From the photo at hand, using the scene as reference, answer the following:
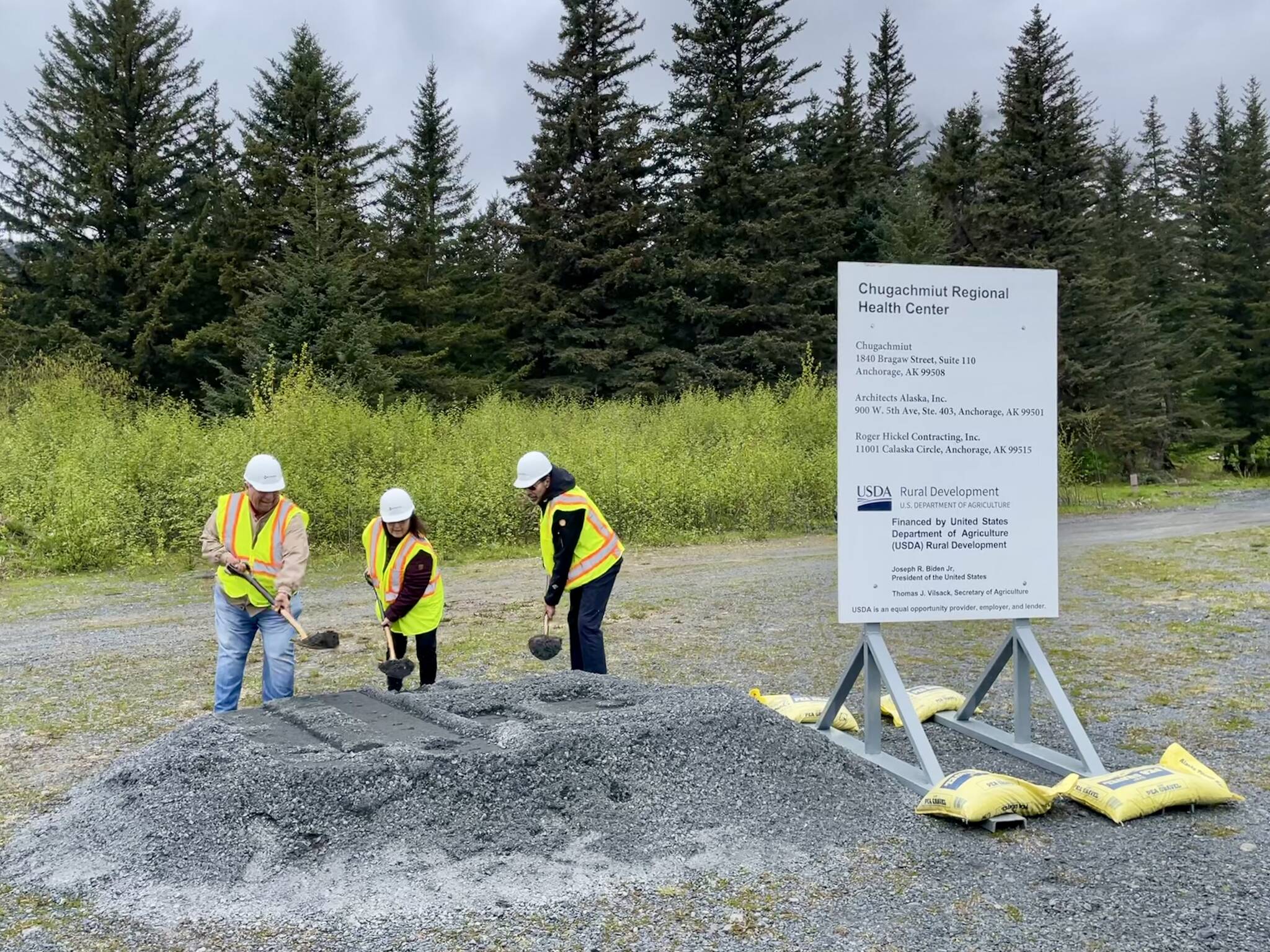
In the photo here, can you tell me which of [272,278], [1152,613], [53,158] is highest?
[53,158]

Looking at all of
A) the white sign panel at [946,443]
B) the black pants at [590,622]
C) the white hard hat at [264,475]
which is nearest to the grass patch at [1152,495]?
the white sign panel at [946,443]

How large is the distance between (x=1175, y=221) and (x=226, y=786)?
171ft

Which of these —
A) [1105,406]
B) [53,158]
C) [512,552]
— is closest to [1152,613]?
[512,552]

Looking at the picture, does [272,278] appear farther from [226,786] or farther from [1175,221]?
[1175,221]

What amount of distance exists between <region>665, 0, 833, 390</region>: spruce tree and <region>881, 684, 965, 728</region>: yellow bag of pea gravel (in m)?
27.6

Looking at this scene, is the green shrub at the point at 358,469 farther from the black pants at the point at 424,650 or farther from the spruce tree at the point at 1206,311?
the spruce tree at the point at 1206,311

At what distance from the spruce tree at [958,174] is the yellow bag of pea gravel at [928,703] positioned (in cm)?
3300

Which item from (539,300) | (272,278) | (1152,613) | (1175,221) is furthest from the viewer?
(1175,221)

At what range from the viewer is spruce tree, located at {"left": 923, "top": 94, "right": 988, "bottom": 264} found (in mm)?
38719

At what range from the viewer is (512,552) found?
16188 mm

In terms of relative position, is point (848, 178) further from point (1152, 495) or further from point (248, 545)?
point (248, 545)

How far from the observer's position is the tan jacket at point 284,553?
19.0 ft

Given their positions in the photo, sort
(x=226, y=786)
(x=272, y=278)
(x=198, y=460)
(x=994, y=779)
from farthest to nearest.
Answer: (x=272, y=278)
(x=198, y=460)
(x=994, y=779)
(x=226, y=786)

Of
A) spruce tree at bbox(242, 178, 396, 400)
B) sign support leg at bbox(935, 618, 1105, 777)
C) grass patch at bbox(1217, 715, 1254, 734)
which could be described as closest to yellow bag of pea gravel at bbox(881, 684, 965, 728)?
sign support leg at bbox(935, 618, 1105, 777)
